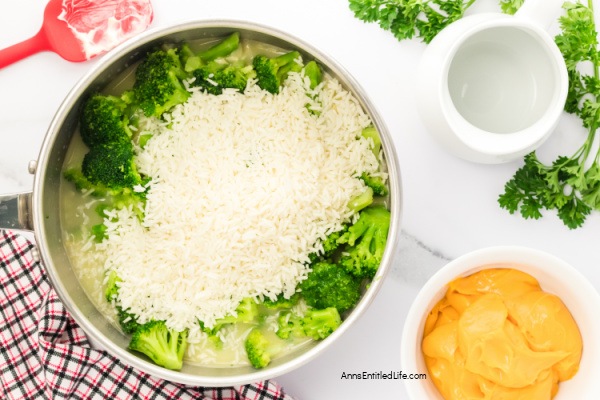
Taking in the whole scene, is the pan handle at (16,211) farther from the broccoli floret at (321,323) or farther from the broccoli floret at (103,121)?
the broccoli floret at (321,323)

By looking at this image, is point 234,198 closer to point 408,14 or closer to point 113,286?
point 113,286

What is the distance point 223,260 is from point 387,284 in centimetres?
47

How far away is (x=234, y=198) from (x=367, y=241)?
0.34 metres

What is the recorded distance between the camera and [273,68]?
67.4 inches

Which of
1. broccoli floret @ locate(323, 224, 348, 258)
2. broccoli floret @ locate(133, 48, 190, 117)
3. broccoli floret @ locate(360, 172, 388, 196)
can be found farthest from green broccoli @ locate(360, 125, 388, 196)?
broccoli floret @ locate(133, 48, 190, 117)

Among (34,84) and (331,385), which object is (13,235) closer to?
(34,84)

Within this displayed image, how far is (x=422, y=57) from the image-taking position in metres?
1.72

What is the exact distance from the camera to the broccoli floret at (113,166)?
1.65 metres

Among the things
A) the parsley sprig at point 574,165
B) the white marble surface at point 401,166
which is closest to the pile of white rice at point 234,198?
the white marble surface at point 401,166

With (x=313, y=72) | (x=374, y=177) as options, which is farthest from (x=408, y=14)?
(x=374, y=177)

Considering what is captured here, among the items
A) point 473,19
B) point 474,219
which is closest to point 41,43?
point 473,19

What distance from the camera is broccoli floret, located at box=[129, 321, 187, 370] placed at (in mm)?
1688

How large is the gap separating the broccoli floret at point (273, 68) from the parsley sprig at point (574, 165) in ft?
2.14

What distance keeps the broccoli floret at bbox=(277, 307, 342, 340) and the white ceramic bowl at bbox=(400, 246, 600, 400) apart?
0.18m
